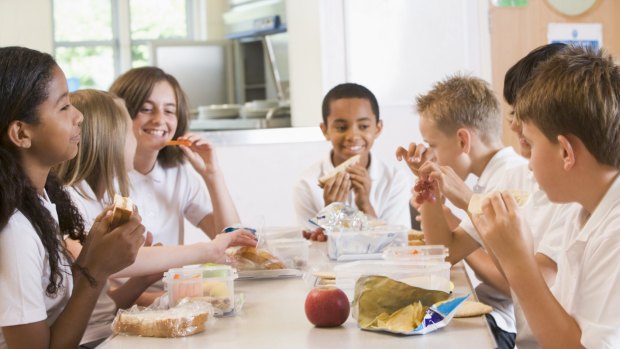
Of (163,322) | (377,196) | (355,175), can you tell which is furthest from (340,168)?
(163,322)

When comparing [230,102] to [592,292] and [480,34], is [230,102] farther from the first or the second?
[592,292]

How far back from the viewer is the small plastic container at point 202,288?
5.51 ft

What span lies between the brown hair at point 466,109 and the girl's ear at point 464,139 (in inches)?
1.3

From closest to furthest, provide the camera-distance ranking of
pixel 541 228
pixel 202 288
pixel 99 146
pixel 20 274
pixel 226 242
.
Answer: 1. pixel 20 274
2. pixel 202 288
3. pixel 541 228
4. pixel 226 242
5. pixel 99 146

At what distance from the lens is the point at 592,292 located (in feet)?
4.89

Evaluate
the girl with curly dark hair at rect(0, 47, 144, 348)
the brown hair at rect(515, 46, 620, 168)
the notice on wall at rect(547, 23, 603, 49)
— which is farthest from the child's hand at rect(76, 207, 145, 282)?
the notice on wall at rect(547, 23, 603, 49)

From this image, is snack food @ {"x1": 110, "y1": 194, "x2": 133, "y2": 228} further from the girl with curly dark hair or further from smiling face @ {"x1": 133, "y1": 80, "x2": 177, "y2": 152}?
smiling face @ {"x1": 133, "y1": 80, "x2": 177, "y2": 152}

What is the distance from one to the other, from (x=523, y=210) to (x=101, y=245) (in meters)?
1.03

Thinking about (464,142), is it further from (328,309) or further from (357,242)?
(328,309)

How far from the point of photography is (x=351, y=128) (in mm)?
→ 3357

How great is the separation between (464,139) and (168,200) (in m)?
0.99

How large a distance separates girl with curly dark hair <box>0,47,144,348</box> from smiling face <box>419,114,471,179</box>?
4.02 ft

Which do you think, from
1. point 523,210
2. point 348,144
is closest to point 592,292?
point 523,210


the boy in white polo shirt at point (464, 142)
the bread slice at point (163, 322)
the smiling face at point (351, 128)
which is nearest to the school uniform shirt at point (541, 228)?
the boy in white polo shirt at point (464, 142)
